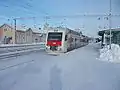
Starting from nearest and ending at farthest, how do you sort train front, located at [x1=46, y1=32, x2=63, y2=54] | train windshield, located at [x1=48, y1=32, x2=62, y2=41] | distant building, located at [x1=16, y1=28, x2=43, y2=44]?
train front, located at [x1=46, y1=32, x2=63, y2=54], train windshield, located at [x1=48, y1=32, x2=62, y2=41], distant building, located at [x1=16, y1=28, x2=43, y2=44]

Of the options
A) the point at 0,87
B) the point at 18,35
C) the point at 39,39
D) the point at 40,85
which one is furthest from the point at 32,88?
the point at 39,39

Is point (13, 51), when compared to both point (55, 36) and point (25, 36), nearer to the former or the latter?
point (55, 36)

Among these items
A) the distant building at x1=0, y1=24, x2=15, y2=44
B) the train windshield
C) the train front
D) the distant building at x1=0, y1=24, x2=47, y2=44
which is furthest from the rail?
the distant building at x1=0, y1=24, x2=15, y2=44

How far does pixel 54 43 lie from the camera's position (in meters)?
22.2

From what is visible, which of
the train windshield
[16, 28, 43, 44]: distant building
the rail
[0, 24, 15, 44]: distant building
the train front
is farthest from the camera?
[16, 28, 43, 44]: distant building

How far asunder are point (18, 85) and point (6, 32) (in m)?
57.3

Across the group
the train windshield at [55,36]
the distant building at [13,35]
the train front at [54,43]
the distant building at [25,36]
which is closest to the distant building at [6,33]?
the distant building at [13,35]

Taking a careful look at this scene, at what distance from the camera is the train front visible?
2208 centimetres

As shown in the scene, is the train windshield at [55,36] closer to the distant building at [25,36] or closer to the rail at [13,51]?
the rail at [13,51]

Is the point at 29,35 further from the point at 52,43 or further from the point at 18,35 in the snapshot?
the point at 52,43

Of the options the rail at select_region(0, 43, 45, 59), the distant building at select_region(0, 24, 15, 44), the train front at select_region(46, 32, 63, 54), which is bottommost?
the rail at select_region(0, 43, 45, 59)

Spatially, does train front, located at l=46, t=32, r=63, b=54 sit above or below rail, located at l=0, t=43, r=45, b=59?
above

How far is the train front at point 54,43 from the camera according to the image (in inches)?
869

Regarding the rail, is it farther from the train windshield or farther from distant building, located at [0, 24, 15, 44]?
distant building, located at [0, 24, 15, 44]
